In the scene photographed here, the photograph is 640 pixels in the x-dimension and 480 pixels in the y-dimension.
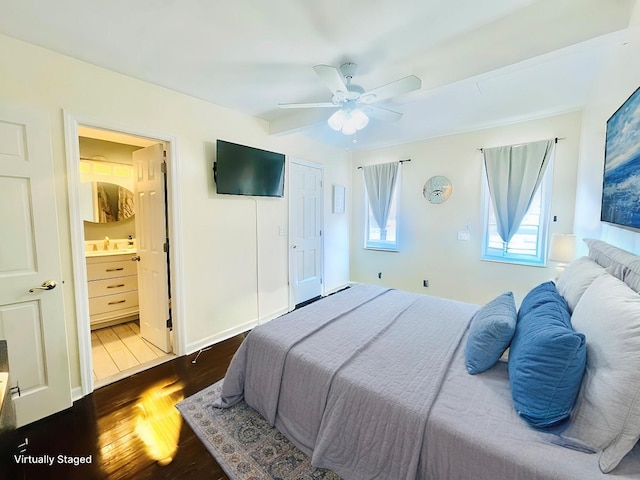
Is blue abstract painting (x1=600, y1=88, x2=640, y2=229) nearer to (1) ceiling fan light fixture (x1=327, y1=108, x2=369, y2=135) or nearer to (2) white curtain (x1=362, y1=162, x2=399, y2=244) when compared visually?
(1) ceiling fan light fixture (x1=327, y1=108, x2=369, y2=135)

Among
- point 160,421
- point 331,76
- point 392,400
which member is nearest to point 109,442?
point 160,421

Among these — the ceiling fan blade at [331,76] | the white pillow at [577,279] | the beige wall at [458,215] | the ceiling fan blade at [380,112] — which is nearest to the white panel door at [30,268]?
the ceiling fan blade at [331,76]

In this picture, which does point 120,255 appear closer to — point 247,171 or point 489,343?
point 247,171

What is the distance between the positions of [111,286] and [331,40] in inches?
146

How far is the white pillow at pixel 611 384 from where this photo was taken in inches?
33.7

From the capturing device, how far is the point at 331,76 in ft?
5.71

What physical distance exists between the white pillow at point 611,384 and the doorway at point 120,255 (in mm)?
2926

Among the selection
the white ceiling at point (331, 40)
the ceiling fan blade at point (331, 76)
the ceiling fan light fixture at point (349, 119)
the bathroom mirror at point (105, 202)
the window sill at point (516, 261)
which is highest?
the white ceiling at point (331, 40)

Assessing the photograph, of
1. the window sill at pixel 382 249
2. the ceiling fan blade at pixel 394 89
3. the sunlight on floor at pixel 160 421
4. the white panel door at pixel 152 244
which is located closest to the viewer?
the sunlight on floor at pixel 160 421

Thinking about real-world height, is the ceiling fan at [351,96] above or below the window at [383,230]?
above

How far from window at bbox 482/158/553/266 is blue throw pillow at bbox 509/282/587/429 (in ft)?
8.36

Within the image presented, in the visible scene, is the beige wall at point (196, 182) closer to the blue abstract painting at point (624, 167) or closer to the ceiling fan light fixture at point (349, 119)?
the ceiling fan light fixture at point (349, 119)

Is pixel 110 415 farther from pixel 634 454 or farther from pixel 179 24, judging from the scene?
pixel 634 454

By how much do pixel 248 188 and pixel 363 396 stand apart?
242 centimetres
